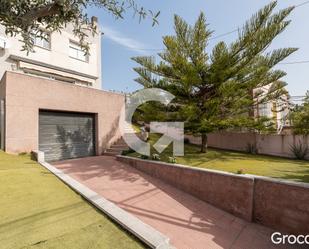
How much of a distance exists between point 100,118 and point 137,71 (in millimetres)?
3509

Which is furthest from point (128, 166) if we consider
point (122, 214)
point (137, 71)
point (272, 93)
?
point (272, 93)

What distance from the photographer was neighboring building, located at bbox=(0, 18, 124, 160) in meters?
8.95

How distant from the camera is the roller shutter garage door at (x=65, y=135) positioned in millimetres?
10203

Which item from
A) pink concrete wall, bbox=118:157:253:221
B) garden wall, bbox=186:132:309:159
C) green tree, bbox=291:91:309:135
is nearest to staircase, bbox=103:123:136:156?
pink concrete wall, bbox=118:157:253:221

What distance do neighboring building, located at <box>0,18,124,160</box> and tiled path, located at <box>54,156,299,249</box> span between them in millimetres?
2490

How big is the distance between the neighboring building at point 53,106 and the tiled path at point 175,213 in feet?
8.17

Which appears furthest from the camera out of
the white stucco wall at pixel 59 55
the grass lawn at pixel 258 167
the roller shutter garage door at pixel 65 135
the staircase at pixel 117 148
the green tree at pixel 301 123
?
the white stucco wall at pixel 59 55

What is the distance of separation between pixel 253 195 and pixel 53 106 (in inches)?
360

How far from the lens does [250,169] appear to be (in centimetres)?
754

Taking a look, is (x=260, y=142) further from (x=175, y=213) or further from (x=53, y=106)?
(x=53, y=106)

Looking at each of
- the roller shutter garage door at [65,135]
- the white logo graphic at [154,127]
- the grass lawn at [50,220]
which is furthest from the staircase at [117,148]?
the grass lawn at [50,220]

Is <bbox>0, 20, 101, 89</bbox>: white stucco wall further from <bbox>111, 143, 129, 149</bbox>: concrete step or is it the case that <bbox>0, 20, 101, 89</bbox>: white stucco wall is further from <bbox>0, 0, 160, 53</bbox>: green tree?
<bbox>0, 0, 160, 53</bbox>: green tree

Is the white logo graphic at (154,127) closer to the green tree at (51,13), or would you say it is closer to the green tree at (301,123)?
the green tree at (301,123)

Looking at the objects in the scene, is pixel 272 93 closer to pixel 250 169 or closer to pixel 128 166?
pixel 250 169
